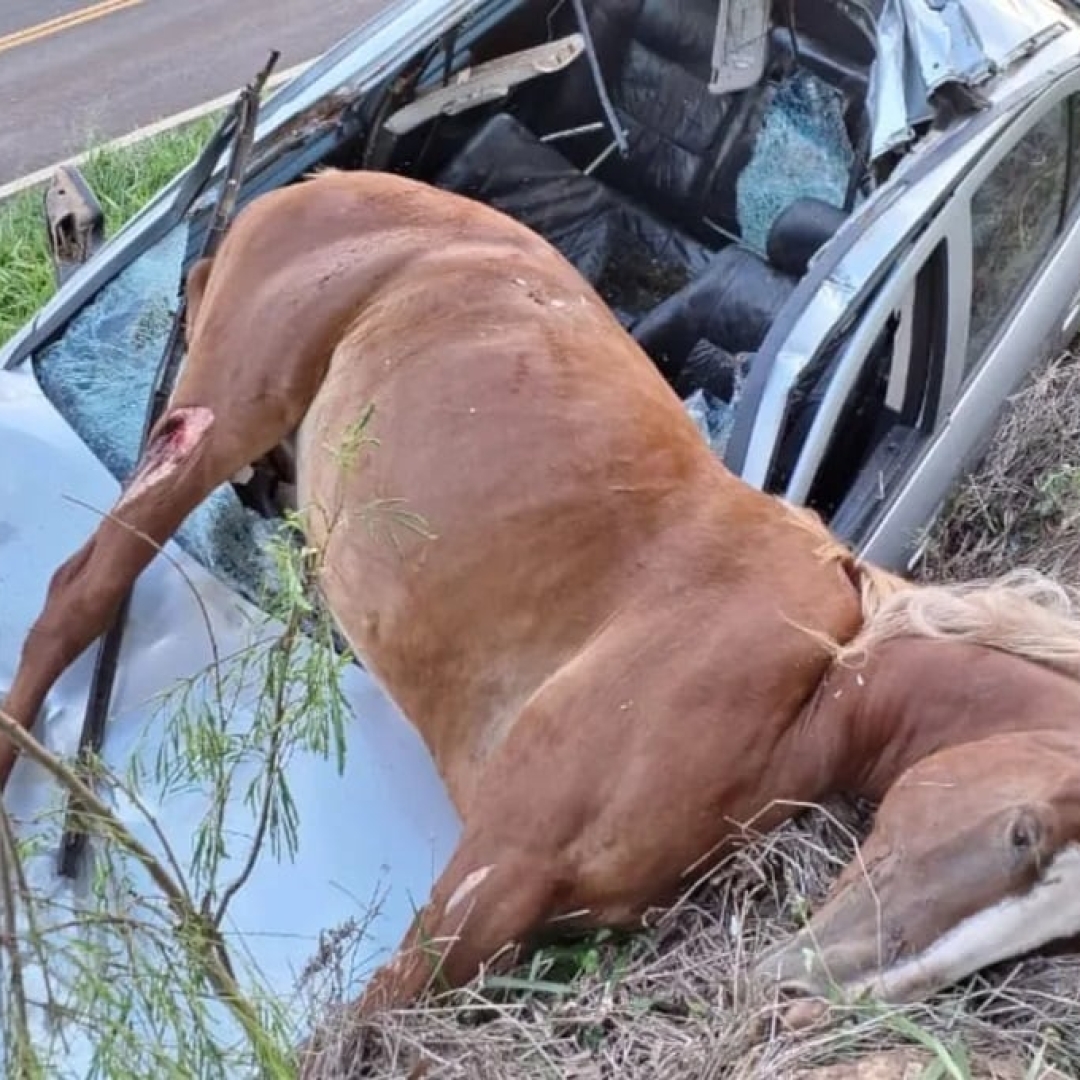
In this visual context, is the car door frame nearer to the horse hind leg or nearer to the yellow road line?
the horse hind leg

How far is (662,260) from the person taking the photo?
501cm

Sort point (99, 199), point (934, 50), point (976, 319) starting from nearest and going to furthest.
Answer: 1. point (934, 50)
2. point (976, 319)
3. point (99, 199)

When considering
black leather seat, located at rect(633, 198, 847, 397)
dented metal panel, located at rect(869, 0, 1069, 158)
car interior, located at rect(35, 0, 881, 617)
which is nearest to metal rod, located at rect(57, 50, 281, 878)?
car interior, located at rect(35, 0, 881, 617)

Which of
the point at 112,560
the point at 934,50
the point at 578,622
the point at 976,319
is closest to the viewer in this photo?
the point at 578,622

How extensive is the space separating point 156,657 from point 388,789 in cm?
58

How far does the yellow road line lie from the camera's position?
9789 millimetres

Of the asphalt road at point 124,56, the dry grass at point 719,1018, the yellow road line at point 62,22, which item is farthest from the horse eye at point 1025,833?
the yellow road line at point 62,22

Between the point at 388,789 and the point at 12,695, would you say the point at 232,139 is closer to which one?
the point at 12,695

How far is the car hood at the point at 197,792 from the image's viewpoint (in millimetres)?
3164

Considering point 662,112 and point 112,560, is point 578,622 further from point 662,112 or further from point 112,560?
point 662,112

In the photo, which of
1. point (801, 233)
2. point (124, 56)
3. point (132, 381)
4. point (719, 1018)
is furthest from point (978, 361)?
point (124, 56)

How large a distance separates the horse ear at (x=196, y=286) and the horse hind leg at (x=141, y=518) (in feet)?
0.90

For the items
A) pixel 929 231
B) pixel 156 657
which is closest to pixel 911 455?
pixel 929 231

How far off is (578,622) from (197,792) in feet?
2.32
